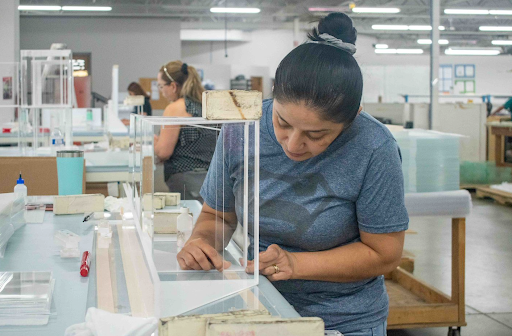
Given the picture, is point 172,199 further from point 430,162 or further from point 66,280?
point 430,162

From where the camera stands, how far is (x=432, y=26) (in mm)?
5637

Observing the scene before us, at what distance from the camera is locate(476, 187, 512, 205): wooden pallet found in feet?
21.6

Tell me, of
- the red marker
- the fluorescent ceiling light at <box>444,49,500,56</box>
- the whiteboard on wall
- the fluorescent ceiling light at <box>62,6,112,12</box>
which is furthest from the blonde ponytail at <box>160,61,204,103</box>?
the fluorescent ceiling light at <box>62,6,112,12</box>

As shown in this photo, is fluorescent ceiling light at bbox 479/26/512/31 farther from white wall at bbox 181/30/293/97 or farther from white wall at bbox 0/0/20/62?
white wall at bbox 181/30/293/97

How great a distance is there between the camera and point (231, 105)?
0.99 metres

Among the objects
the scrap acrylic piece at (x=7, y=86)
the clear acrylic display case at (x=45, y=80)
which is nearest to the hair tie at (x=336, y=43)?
the clear acrylic display case at (x=45, y=80)

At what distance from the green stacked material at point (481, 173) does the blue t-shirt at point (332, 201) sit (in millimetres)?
6751

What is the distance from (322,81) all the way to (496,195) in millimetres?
6343

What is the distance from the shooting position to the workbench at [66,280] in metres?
0.95

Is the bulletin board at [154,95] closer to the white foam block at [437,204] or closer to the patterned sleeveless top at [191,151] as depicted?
the white foam block at [437,204]

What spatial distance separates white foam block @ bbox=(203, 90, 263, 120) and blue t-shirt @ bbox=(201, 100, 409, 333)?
210mm

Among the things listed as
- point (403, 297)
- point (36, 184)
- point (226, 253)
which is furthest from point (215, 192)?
point (403, 297)

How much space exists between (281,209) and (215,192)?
6.2 inches

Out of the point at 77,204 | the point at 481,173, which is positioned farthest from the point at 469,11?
the point at 77,204
